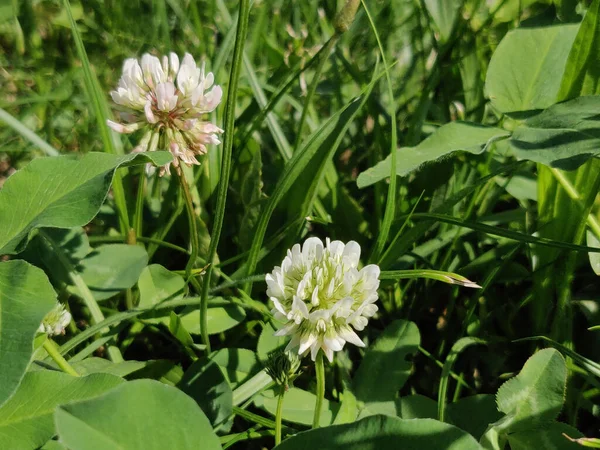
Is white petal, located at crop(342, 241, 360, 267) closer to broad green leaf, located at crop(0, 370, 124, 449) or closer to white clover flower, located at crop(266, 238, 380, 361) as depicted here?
white clover flower, located at crop(266, 238, 380, 361)

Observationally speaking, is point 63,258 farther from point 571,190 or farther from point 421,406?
point 571,190

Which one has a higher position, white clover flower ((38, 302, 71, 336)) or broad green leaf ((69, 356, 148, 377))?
white clover flower ((38, 302, 71, 336))

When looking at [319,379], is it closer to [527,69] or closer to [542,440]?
[542,440]

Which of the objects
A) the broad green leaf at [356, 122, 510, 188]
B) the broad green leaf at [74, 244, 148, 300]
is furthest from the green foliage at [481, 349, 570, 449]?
the broad green leaf at [74, 244, 148, 300]

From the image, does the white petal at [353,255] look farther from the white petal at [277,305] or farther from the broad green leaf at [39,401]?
the broad green leaf at [39,401]

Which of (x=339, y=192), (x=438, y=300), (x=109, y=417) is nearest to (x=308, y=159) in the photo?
(x=339, y=192)

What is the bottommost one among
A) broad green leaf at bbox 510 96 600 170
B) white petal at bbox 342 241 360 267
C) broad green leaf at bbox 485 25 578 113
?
white petal at bbox 342 241 360 267

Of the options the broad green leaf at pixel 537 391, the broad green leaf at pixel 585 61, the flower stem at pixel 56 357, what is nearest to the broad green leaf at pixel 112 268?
the flower stem at pixel 56 357
